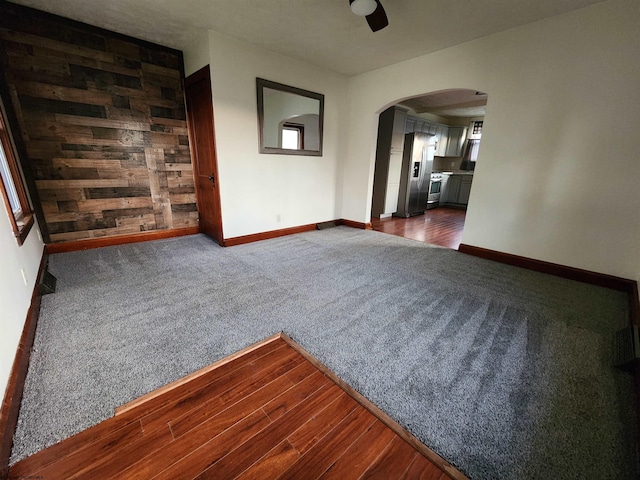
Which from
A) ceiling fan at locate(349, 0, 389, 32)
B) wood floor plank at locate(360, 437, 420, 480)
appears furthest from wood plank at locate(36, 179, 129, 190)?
wood floor plank at locate(360, 437, 420, 480)

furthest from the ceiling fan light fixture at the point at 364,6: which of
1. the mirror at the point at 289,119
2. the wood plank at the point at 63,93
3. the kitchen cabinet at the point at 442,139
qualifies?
the kitchen cabinet at the point at 442,139

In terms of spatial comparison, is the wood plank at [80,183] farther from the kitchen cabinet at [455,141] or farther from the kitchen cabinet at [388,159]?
the kitchen cabinet at [455,141]

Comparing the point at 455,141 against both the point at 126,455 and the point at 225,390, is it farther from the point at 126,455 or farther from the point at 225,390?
the point at 126,455

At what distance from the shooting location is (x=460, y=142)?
7.48m

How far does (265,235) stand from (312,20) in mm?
2651

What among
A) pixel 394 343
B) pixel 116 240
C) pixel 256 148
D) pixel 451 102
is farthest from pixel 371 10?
pixel 451 102

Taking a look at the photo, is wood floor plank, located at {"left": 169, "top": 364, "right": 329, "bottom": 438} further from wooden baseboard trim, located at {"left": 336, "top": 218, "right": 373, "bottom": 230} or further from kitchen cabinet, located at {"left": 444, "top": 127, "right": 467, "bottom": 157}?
kitchen cabinet, located at {"left": 444, "top": 127, "right": 467, "bottom": 157}

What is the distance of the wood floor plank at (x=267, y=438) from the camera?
0.99 meters

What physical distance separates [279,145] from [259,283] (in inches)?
88.8

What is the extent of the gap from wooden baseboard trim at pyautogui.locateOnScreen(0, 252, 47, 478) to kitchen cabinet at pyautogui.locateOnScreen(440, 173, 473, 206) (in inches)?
309

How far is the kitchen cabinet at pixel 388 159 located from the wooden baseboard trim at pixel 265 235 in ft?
6.24

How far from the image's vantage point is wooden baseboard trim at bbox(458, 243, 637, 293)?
8.37 feet

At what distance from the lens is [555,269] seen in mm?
2859

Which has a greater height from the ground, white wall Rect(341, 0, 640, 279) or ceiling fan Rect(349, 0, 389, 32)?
ceiling fan Rect(349, 0, 389, 32)
